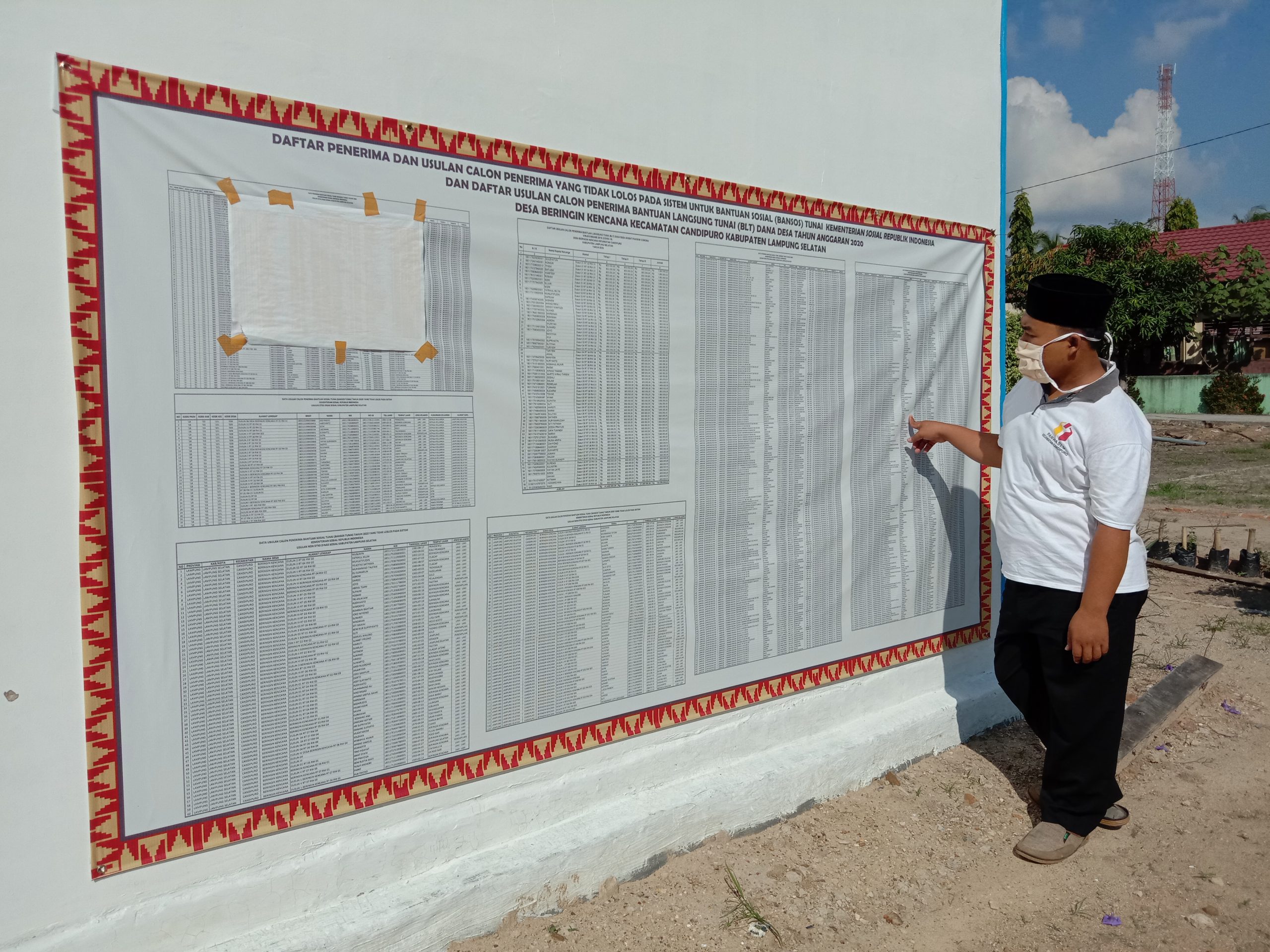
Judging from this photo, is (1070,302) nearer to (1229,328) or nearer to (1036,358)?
(1036,358)

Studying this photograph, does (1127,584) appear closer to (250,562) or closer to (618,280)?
(618,280)

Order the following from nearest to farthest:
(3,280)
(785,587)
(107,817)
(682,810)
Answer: (3,280) → (107,817) → (682,810) → (785,587)

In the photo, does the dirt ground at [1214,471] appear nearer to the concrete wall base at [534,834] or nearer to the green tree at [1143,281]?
the green tree at [1143,281]

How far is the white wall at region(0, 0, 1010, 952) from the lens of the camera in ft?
6.25

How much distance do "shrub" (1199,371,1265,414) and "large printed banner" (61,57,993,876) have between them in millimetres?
23422

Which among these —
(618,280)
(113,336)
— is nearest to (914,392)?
(618,280)

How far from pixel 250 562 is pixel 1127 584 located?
2739mm

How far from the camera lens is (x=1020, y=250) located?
2592 cm

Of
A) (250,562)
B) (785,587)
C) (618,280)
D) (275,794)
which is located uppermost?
(618,280)

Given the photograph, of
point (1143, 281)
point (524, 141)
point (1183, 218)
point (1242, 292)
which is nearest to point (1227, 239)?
point (1242, 292)

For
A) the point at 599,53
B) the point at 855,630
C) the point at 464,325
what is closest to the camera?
the point at 464,325

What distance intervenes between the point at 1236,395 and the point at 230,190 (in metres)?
25.7

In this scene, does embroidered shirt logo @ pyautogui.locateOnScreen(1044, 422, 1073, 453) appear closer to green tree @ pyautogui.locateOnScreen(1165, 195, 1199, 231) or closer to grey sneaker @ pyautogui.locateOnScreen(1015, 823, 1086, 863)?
grey sneaker @ pyautogui.locateOnScreen(1015, 823, 1086, 863)

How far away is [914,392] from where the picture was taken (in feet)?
11.9
